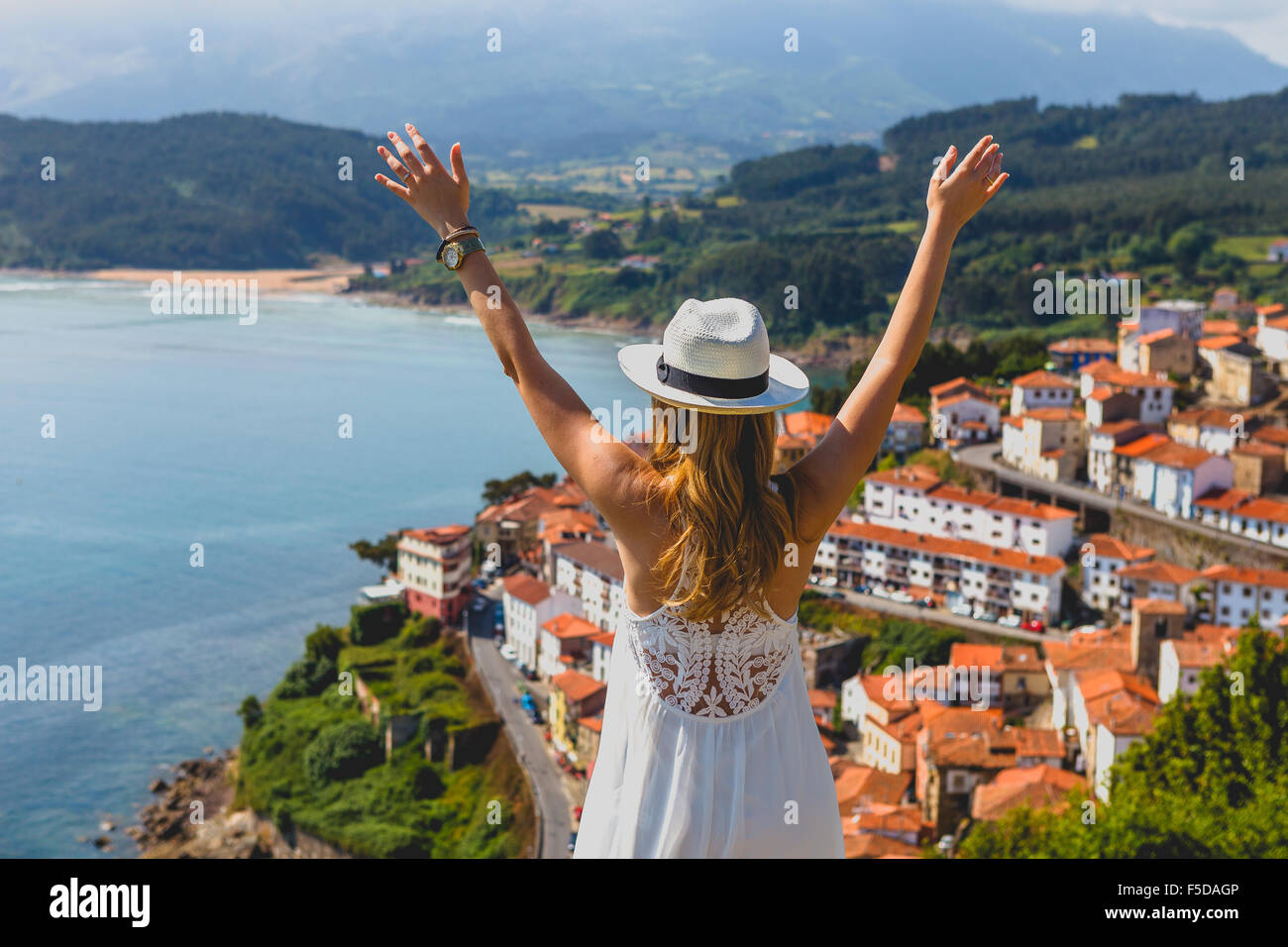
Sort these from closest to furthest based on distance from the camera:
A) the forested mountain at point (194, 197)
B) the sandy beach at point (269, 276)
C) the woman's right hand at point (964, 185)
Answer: the woman's right hand at point (964, 185) < the sandy beach at point (269, 276) < the forested mountain at point (194, 197)

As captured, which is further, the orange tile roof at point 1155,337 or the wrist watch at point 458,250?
the orange tile roof at point 1155,337

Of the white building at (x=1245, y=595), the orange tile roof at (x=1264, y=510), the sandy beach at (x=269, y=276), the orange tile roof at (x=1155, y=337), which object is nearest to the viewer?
the white building at (x=1245, y=595)

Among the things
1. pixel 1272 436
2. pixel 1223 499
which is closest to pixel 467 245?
pixel 1223 499

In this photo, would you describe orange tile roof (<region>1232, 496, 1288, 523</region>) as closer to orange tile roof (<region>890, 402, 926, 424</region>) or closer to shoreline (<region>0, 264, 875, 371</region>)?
orange tile roof (<region>890, 402, 926, 424</region>)

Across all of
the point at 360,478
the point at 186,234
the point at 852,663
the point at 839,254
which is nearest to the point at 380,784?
the point at 852,663

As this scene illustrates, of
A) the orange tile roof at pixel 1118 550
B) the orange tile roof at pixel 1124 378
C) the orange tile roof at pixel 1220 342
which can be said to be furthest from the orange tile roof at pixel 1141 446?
the orange tile roof at pixel 1220 342

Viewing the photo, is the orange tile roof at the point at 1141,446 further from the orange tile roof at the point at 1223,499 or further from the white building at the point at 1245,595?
the white building at the point at 1245,595
